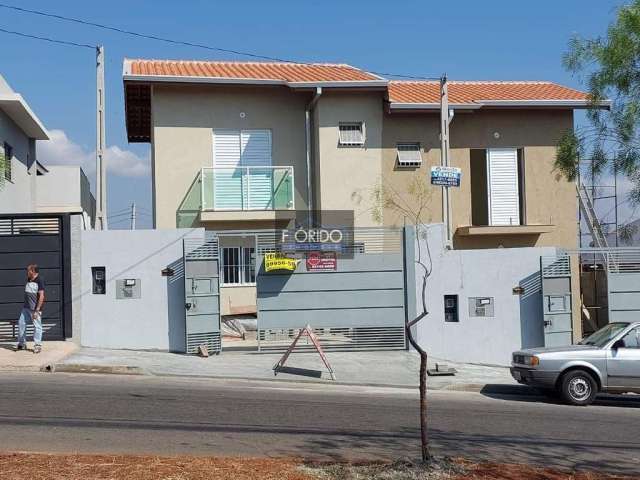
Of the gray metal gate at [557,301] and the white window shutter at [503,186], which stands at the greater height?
the white window shutter at [503,186]

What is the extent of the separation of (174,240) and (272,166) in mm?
5989

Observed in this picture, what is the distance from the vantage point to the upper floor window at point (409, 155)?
2406cm

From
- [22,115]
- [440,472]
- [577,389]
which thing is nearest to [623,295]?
[577,389]

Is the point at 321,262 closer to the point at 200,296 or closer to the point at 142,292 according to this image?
the point at 200,296

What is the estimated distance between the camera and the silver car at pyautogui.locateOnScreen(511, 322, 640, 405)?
551 inches

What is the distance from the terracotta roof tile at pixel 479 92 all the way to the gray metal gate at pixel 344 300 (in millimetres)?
6899

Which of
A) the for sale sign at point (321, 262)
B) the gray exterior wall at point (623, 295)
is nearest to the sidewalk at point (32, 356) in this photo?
the for sale sign at point (321, 262)

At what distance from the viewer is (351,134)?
2380 cm

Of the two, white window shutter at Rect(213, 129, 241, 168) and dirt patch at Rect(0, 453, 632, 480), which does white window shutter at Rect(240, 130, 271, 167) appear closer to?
white window shutter at Rect(213, 129, 241, 168)

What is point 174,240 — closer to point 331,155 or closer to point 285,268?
point 285,268

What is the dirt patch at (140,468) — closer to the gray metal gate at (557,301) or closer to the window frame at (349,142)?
the gray metal gate at (557,301)

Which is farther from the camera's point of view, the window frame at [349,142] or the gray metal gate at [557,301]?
the window frame at [349,142]

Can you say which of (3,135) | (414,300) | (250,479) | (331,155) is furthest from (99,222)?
(250,479)

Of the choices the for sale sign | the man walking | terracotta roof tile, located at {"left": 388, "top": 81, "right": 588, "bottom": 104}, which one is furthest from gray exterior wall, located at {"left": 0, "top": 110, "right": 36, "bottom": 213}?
terracotta roof tile, located at {"left": 388, "top": 81, "right": 588, "bottom": 104}
